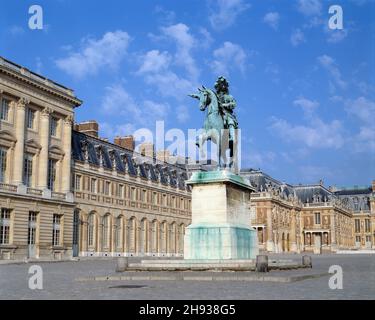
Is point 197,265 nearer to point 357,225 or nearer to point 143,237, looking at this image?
point 143,237

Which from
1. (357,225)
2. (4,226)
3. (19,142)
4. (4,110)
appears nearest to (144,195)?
(19,142)

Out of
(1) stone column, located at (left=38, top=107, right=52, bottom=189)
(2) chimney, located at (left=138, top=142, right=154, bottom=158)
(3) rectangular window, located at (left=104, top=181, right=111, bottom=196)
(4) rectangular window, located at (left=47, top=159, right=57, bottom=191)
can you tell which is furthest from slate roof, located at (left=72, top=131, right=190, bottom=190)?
(1) stone column, located at (left=38, top=107, right=52, bottom=189)

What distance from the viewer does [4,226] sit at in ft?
129

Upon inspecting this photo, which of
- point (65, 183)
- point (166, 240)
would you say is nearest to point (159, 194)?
point (166, 240)

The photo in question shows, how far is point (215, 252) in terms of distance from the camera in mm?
18688

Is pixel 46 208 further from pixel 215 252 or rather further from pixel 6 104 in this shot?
pixel 215 252

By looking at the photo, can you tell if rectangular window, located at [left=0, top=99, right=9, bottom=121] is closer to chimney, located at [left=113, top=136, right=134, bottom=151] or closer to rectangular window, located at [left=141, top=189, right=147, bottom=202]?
rectangular window, located at [left=141, top=189, right=147, bottom=202]

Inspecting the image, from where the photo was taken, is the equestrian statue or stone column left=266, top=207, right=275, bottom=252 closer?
the equestrian statue

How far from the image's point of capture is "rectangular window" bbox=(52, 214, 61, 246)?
1743 inches

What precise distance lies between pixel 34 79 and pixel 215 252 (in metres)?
29.0

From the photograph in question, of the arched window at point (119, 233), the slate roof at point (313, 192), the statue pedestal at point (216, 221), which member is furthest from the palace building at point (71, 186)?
the statue pedestal at point (216, 221)

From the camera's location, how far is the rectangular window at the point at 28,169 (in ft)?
138

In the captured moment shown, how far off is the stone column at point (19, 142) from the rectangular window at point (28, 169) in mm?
1052

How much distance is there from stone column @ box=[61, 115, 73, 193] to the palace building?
8cm
